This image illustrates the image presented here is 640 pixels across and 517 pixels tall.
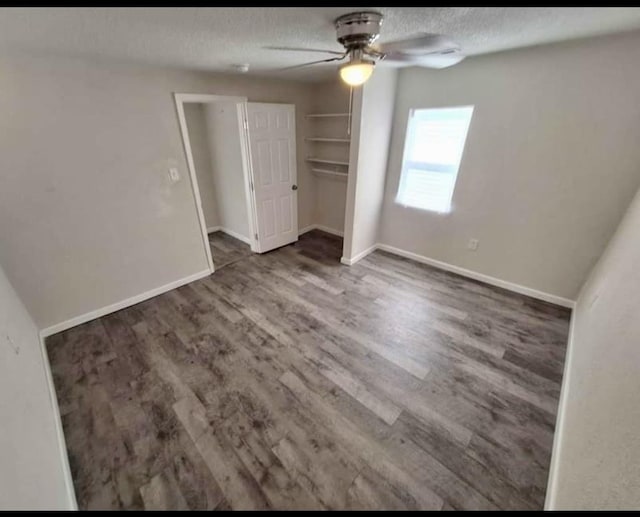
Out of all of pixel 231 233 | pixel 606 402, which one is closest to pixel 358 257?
pixel 231 233

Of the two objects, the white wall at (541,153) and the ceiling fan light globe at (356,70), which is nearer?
the ceiling fan light globe at (356,70)

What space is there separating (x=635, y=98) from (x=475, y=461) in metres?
2.94

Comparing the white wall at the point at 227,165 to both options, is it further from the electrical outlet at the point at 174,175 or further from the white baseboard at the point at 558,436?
the white baseboard at the point at 558,436

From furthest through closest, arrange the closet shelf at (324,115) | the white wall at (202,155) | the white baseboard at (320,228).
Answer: the white baseboard at (320,228), the white wall at (202,155), the closet shelf at (324,115)

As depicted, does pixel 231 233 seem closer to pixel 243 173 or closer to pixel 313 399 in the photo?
pixel 243 173

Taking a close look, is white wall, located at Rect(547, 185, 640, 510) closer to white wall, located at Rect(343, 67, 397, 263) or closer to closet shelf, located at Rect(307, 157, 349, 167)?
white wall, located at Rect(343, 67, 397, 263)

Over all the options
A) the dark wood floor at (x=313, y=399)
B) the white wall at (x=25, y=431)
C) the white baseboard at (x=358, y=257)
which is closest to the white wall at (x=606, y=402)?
the dark wood floor at (x=313, y=399)

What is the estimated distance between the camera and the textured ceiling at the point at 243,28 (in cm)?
130

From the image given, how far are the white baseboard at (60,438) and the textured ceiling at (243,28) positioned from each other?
2176mm

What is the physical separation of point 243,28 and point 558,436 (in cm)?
304

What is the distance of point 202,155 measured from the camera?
13.8 ft

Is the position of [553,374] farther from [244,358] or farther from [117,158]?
[117,158]

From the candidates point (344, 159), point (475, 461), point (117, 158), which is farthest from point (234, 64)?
point (475, 461)

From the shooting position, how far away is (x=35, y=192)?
2064mm
